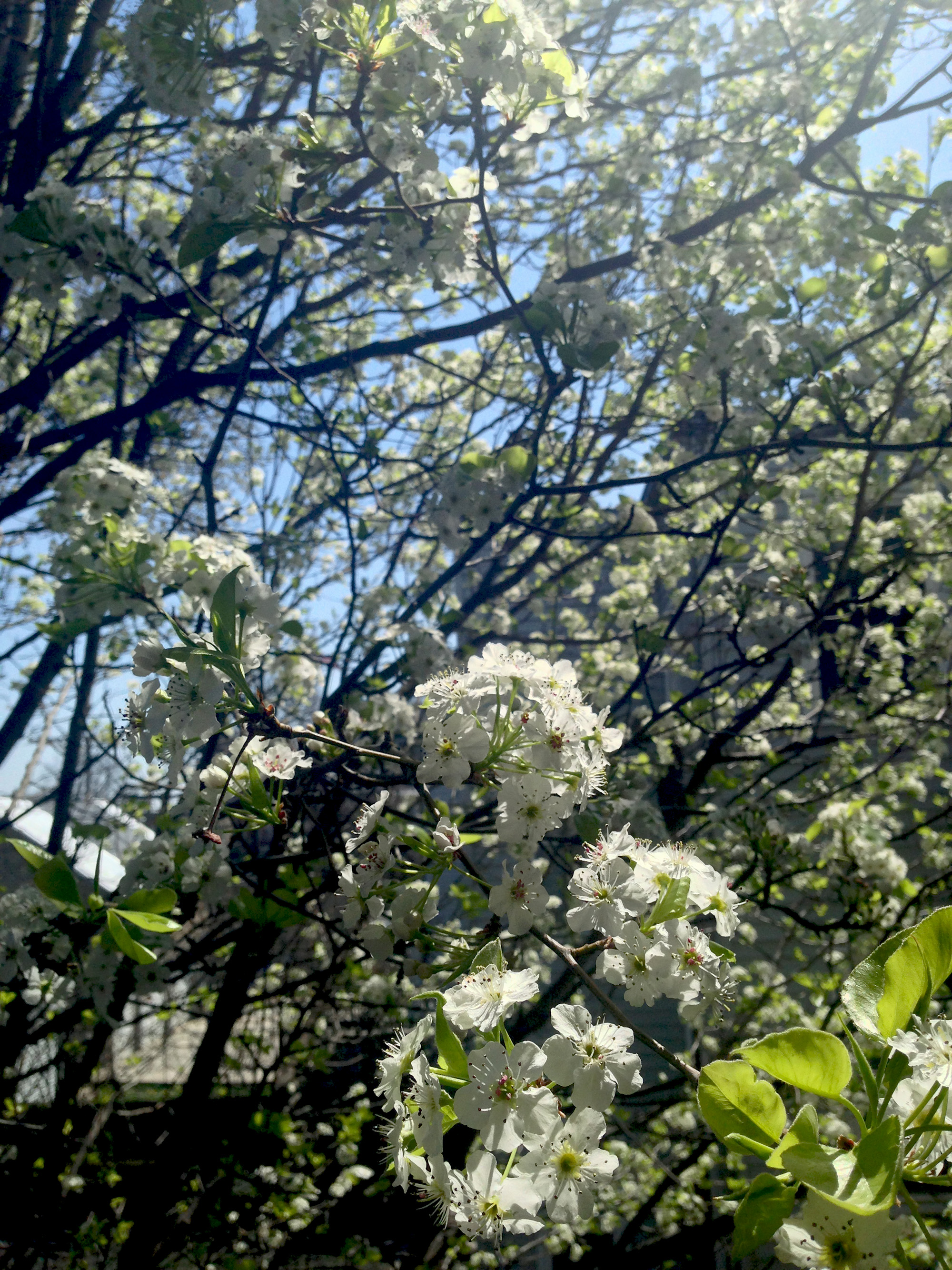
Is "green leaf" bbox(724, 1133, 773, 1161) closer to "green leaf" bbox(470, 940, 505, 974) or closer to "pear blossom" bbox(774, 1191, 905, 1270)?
"pear blossom" bbox(774, 1191, 905, 1270)

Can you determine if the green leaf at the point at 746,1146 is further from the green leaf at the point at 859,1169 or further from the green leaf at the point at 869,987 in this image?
the green leaf at the point at 869,987

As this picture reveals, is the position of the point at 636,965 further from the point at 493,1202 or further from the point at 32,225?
the point at 32,225

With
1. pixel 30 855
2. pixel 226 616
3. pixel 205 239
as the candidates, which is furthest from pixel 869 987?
pixel 205 239

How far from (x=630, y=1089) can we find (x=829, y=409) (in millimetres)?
3186

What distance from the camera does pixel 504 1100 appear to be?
38.5 inches

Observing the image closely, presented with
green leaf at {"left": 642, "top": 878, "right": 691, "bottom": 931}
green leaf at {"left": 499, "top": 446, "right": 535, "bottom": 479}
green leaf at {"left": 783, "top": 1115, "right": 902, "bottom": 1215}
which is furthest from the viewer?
green leaf at {"left": 499, "top": 446, "right": 535, "bottom": 479}

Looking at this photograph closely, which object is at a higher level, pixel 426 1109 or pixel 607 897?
pixel 607 897

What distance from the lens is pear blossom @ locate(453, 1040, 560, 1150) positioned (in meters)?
0.96

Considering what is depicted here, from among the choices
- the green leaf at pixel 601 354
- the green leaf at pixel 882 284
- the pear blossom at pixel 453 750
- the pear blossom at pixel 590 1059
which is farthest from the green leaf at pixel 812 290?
the pear blossom at pixel 590 1059

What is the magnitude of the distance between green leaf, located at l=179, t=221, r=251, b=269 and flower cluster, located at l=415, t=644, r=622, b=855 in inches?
75.4

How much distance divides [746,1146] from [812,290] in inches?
137

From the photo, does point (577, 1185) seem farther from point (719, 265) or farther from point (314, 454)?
point (314, 454)

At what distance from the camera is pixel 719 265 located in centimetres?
393

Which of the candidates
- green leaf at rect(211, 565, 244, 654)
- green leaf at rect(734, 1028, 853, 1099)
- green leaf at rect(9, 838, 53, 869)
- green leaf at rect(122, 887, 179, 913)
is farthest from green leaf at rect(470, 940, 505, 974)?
green leaf at rect(9, 838, 53, 869)
